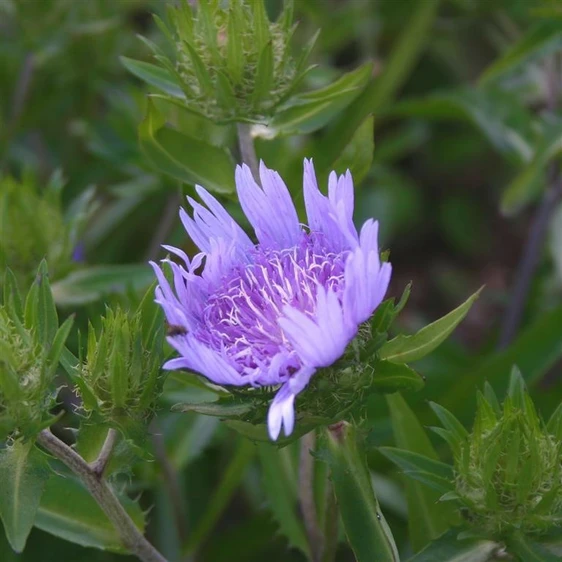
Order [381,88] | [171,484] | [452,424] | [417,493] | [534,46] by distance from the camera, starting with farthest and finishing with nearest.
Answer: [381,88] → [534,46] → [171,484] → [417,493] → [452,424]

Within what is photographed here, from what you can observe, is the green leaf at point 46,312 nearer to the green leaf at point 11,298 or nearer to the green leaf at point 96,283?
the green leaf at point 11,298

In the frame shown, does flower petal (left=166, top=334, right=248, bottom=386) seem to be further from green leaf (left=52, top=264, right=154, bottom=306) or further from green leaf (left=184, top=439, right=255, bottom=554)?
green leaf (left=184, top=439, right=255, bottom=554)

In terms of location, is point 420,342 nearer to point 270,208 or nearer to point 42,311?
point 270,208

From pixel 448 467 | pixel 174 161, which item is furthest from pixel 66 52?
pixel 448 467

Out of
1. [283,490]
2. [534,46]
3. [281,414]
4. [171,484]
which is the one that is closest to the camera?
[281,414]

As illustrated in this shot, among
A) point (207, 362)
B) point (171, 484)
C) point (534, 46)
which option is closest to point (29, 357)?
point (207, 362)

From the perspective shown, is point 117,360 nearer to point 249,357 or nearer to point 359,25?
point 249,357
